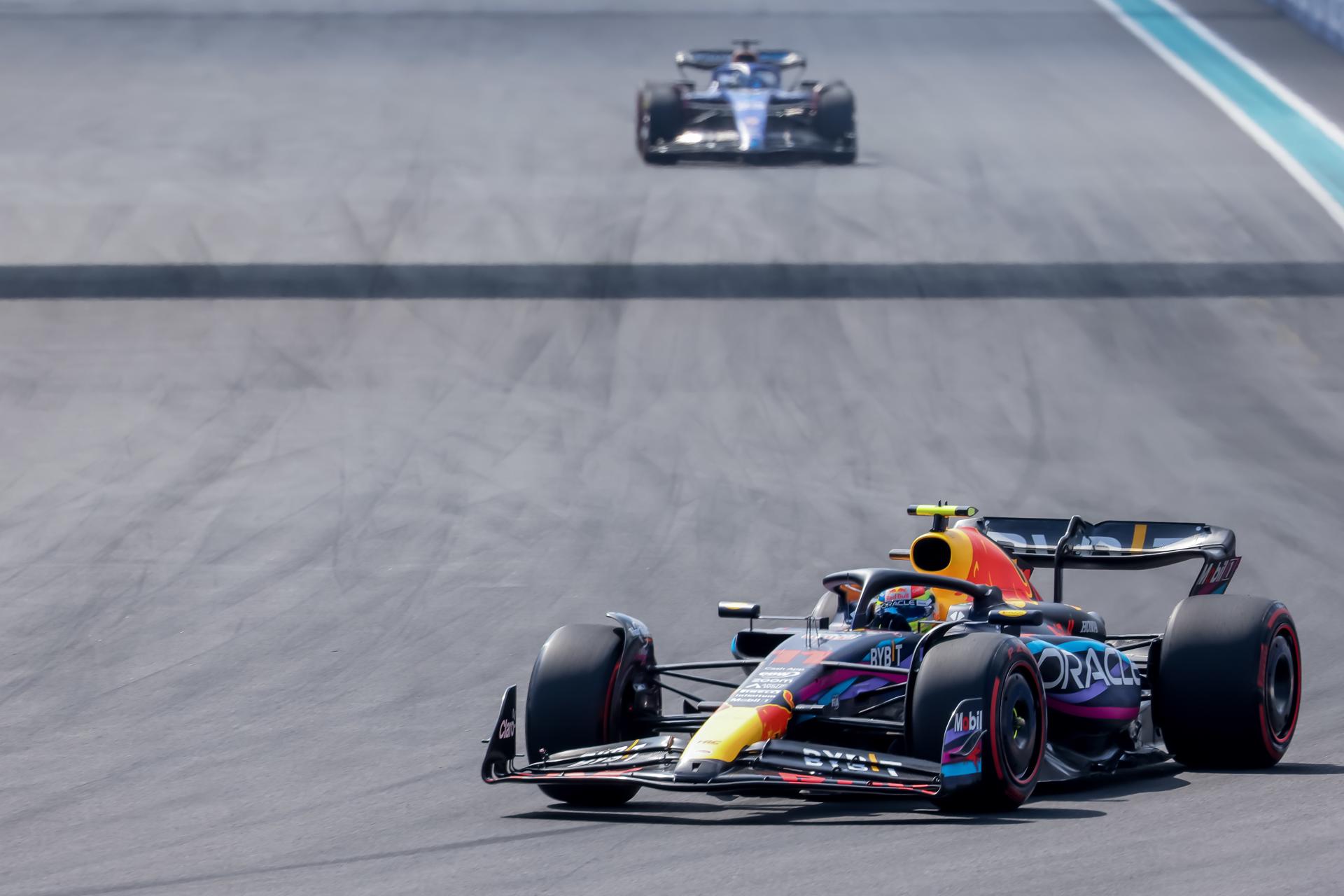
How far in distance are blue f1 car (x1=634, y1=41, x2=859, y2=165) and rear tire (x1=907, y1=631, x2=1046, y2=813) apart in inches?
667

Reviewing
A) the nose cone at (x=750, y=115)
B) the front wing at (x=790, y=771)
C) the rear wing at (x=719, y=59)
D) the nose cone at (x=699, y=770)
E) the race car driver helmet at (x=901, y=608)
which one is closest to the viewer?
the front wing at (x=790, y=771)

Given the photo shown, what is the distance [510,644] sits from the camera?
12.2m

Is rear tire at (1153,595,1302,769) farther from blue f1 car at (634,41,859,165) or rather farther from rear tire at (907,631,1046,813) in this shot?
blue f1 car at (634,41,859,165)

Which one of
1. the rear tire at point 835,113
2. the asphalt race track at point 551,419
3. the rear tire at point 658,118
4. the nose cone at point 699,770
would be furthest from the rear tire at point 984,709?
the rear tire at point 658,118

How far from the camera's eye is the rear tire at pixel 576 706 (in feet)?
28.2

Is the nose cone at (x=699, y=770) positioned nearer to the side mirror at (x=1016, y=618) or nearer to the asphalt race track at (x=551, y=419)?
the asphalt race track at (x=551, y=419)

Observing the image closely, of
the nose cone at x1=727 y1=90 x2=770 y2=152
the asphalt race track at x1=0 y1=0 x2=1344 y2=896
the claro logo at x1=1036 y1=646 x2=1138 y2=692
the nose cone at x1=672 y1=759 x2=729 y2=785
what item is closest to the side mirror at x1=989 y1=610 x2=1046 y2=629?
the claro logo at x1=1036 y1=646 x2=1138 y2=692

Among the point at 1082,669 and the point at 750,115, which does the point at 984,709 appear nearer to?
the point at 1082,669

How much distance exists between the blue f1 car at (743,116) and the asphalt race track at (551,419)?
51 centimetres

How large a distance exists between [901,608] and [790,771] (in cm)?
158

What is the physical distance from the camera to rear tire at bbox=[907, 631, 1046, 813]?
7.64m

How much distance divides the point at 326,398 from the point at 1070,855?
1234 centimetres

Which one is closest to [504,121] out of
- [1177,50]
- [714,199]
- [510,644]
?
[714,199]

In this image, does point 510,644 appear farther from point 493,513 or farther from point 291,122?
point 291,122
